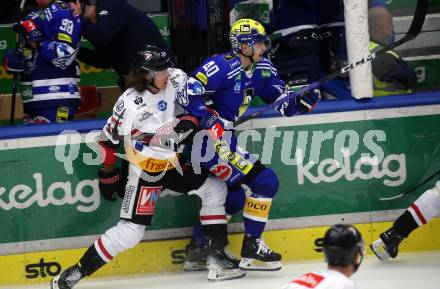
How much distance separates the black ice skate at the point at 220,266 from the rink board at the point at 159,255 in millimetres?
271

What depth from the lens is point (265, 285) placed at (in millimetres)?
5469

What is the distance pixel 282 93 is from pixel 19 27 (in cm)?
145

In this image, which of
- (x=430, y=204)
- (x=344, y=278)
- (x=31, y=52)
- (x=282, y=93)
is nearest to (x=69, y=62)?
(x=31, y=52)

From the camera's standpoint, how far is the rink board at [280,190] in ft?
18.8

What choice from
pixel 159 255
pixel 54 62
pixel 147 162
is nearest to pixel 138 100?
pixel 147 162

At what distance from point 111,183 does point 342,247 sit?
7.31ft

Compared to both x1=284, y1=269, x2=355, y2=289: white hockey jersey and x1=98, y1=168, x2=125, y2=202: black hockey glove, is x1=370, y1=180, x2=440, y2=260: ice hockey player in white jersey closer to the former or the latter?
x1=98, y1=168, x2=125, y2=202: black hockey glove

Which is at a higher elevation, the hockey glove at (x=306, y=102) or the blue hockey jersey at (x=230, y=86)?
the blue hockey jersey at (x=230, y=86)

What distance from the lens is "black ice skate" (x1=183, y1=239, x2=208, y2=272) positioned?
580 cm

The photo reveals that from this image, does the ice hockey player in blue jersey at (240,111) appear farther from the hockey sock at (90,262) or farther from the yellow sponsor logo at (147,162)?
the hockey sock at (90,262)

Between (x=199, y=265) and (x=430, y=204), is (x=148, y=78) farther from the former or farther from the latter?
(x=430, y=204)

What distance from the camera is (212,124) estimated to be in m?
5.48

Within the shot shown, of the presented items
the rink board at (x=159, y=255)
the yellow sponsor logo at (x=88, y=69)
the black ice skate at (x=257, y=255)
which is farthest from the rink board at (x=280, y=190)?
the yellow sponsor logo at (x=88, y=69)

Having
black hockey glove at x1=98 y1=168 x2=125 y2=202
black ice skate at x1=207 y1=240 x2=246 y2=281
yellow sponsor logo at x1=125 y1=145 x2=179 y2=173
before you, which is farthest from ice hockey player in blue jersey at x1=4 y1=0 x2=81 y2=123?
black ice skate at x1=207 y1=240 x2=246 y2=281
